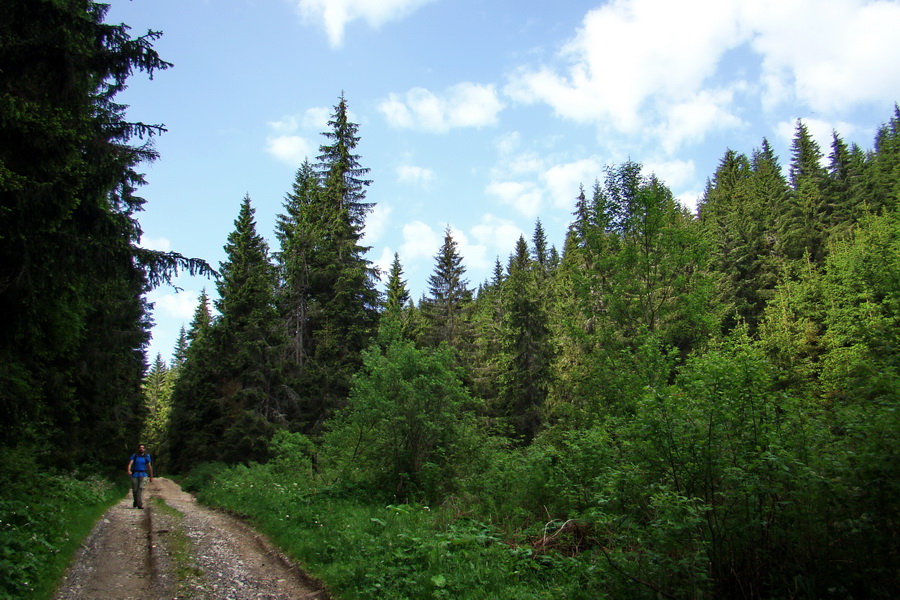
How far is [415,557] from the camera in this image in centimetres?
657

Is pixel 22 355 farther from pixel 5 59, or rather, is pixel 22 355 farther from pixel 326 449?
pixel 326 449

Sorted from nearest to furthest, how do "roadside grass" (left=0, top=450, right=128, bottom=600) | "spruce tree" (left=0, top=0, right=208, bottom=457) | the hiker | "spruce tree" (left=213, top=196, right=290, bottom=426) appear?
"roadside grass" (left=0, top=450, right=128, bottom=600) → "spruce tree" (left=0, top=0, right=208, bottom=457) → the hiker → "spruce tree" (left=213, top=196, right=290, bottom=426)

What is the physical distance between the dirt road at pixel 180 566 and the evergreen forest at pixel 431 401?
0.65 metres

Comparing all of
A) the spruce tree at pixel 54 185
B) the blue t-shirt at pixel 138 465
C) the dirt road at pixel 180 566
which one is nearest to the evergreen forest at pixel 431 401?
the spruce tree at pixel 54 185

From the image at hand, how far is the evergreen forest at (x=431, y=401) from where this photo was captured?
4691 millimetres

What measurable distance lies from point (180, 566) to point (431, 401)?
6.84m

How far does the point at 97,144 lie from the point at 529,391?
24.3 m

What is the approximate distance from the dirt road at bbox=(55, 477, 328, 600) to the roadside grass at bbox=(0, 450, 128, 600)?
269mm

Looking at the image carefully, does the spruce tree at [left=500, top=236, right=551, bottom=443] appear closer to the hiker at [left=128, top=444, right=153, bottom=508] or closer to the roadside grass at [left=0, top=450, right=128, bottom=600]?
the hiker at [left=128, top=444, right=153, bottom=508]

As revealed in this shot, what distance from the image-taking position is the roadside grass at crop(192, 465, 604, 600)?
18.3 feet

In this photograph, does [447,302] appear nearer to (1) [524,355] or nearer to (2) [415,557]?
(1) [524,355]

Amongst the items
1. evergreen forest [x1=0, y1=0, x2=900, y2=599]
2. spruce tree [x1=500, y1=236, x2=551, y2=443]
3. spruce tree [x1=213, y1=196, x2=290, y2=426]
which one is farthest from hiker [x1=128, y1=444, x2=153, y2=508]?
spruce tree [x1=500, y1=236, x2=551, y2=443]

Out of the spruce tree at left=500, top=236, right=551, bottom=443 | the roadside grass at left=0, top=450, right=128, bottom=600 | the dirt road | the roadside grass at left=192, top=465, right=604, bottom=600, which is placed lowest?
the dirt road

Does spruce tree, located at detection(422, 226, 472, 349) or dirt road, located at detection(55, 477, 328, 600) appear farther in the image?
spruce tree, located at detection(422, 226, 472, 349)
